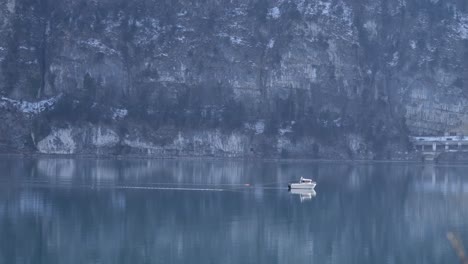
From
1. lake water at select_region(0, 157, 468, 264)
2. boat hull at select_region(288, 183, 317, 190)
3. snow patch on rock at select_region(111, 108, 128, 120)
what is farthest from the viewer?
snow patch on rock at select_region(111, 108, 128, 120)

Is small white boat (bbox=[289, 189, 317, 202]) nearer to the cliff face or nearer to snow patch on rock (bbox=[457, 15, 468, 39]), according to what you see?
the cliff face

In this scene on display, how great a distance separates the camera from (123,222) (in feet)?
186

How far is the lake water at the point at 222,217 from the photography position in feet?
154

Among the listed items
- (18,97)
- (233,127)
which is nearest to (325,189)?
(233,127)

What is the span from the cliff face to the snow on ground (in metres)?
0.24

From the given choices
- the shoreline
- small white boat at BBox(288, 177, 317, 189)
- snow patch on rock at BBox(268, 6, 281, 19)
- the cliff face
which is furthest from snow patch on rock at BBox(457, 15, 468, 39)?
small white boat at BBox(288, 177, 317, 189)

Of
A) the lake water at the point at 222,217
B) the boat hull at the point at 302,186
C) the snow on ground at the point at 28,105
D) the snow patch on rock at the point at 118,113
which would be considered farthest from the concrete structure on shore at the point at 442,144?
the boat hull at the point at 302,186

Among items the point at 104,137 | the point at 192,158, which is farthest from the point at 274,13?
the point at 104,137

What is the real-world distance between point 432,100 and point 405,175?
4104 cm

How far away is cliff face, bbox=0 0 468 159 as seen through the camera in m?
132

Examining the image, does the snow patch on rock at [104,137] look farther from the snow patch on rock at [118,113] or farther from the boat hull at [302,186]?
the boat hull at [302,186]

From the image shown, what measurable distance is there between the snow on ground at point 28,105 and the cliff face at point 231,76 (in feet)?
0.78

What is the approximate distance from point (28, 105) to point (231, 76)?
88.9ft

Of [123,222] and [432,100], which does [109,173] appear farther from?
[432,100]
